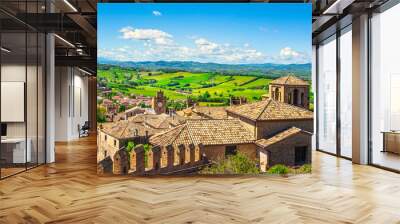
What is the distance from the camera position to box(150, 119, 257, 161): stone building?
681 centimetres

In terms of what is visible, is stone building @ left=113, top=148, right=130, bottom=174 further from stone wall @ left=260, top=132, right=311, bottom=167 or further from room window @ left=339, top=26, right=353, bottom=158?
room window @ left=339, top=26, right=353, bottom=158

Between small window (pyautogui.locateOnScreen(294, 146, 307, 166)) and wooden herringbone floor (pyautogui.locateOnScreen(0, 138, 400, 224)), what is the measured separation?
28 centimetres

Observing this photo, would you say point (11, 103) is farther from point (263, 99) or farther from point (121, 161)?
point (263, 99)

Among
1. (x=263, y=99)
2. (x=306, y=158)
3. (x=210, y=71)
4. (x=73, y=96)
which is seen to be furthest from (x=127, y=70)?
(x=73, y=96)

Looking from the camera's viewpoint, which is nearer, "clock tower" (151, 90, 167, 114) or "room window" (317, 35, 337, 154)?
"clock tower" (151, 90, 167, 114)

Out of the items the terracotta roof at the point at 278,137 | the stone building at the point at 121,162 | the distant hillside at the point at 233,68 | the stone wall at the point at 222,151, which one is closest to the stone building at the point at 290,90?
the distant hillside at the point at 233,68

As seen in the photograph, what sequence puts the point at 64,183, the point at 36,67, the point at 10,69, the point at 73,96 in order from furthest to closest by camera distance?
the point at 73,96
the point at 36,67
the point at 10,69
the point at 64,183

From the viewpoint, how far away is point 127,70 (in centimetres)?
695

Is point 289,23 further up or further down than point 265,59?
further up

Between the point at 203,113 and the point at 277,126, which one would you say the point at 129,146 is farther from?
the point at 277,126

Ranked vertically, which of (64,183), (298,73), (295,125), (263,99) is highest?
(298,73)

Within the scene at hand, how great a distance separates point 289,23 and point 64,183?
4.63 meters

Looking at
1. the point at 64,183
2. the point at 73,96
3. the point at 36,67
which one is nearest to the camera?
the point at 64,183

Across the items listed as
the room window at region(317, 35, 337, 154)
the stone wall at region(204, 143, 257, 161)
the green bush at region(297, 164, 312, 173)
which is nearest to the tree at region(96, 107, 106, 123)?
the stone wall at region(204, 143, 257, 161)
